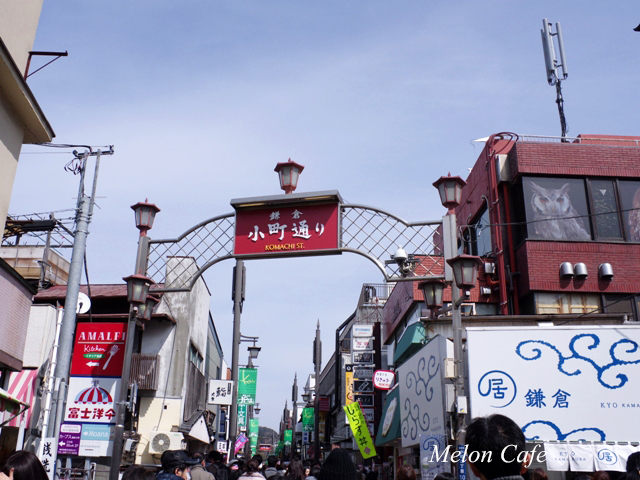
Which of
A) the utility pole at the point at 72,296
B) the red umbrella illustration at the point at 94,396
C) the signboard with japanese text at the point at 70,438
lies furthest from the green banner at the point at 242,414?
the utility pole at the point at 72,296

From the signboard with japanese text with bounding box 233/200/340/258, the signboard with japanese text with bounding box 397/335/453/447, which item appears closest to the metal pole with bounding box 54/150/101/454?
the signboard with japanese text with bounding box 233/200/340/258

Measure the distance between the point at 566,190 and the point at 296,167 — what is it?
29.5 ft

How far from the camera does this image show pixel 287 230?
12.9 meters

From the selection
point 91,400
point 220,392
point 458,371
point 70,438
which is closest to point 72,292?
point 70,438

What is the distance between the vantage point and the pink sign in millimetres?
22062

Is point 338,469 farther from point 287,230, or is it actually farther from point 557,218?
point 557,218

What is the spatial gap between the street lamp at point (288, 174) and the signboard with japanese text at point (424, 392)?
4654 mm

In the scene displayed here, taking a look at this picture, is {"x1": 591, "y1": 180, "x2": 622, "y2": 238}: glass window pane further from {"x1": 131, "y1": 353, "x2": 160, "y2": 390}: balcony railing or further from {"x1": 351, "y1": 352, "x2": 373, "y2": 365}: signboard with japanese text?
{"x1": 131, "y1": 353, "x2": 160, "y2": 390}: balcony railing

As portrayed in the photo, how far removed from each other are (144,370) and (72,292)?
26.1ft

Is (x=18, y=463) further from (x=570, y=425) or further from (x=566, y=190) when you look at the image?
(x=566, y=190)

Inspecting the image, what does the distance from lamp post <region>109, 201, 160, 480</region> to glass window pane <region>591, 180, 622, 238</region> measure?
12464 millimetres

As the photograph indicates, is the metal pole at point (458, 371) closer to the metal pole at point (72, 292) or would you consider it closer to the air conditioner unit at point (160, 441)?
the metal pole at point (72, 292)

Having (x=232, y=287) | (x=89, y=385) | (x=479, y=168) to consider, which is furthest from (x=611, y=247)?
(x=89, y=385)

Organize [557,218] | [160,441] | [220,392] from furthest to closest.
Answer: [220,392] → [160,441] → [557,218]
